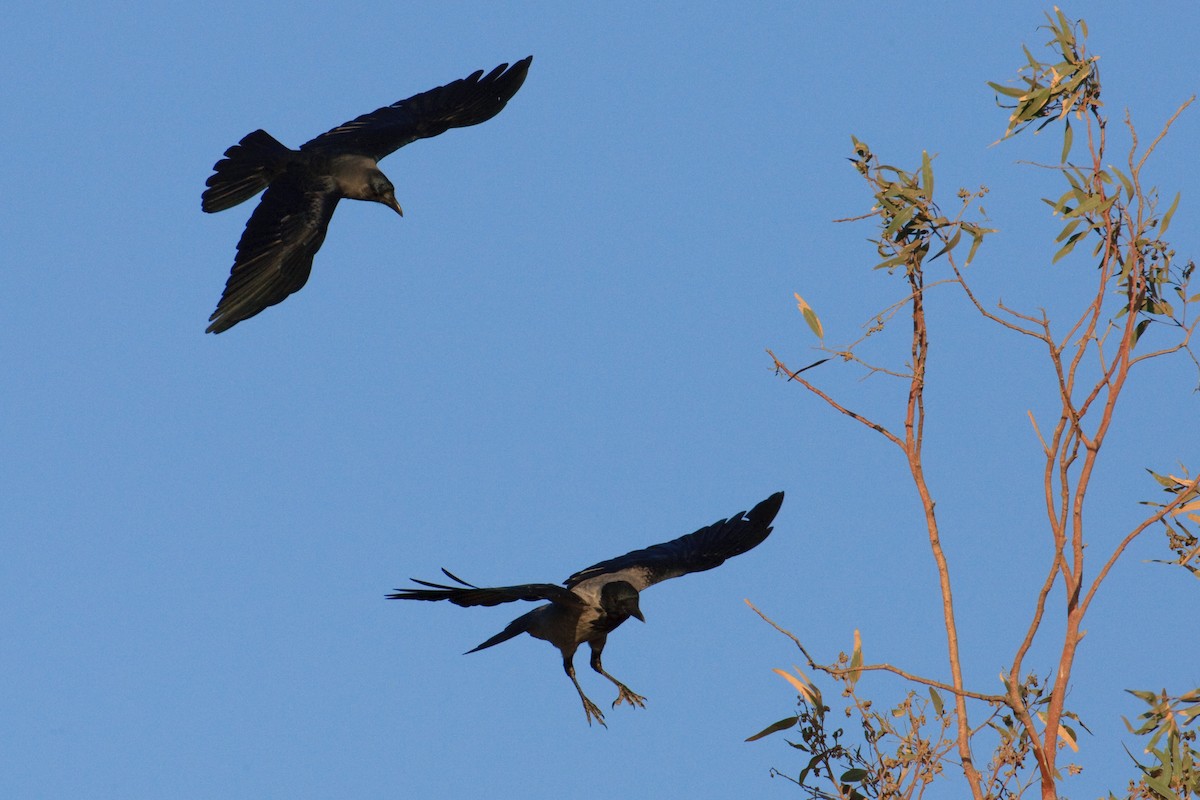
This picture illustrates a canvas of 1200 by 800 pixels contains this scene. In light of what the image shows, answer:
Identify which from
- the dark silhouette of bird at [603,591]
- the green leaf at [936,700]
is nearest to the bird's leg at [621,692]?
the dark silhouette of bird at [603,591]

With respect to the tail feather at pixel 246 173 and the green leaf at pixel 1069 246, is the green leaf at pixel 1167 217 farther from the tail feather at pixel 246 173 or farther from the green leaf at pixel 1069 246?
the tail feather at pixel 246 173

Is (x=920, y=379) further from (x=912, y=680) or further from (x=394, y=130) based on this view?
(x=394, y=130)

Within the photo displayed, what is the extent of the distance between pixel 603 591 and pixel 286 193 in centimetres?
382

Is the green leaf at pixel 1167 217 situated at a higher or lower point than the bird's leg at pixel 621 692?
higher

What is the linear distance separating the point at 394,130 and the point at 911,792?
23.7 ft

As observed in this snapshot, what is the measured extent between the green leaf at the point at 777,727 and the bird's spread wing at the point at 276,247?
16.0ft

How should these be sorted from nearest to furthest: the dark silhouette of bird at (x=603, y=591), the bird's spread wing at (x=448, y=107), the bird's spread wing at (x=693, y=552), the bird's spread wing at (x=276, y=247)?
the dark silhouette of bird at (x=603, y=591) < the bird's spread wing at (x=693, y=552) < the bird's spread wing at (x=276, y=247) < the bird's spread wing at (x=448, y=107)

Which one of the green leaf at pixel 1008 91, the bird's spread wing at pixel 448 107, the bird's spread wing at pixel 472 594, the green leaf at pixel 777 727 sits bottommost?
the green leaf at pixel 777 727

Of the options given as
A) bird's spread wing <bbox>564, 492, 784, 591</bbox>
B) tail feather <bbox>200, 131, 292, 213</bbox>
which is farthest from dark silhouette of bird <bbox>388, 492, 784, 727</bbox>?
tail feather <bbox>200, 131, 292, 213</bbox>

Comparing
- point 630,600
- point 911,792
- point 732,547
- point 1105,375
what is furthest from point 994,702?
point 732,547

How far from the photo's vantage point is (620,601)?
8.98 meters

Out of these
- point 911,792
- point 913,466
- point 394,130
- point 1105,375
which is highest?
point 394,130

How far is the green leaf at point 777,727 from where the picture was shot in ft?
22.6

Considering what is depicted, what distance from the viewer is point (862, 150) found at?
24.0ft
